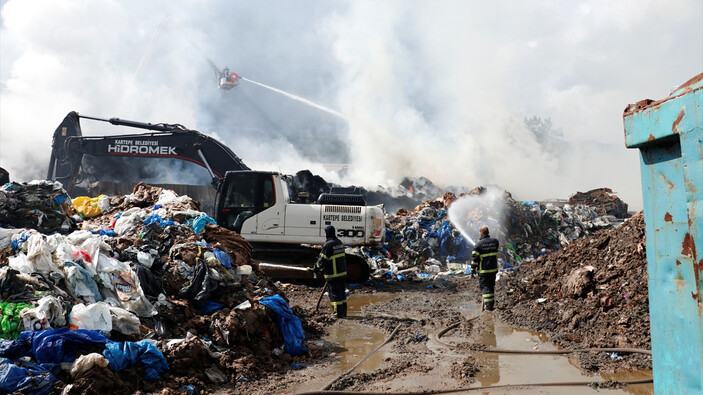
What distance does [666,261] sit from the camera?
2312mm

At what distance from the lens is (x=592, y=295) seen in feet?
24.3

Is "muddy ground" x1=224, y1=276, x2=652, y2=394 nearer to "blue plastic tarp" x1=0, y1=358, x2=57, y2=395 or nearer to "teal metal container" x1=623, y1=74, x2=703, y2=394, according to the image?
"blue plastic tarp" x1=0, y1=358, x2=57, y2=395

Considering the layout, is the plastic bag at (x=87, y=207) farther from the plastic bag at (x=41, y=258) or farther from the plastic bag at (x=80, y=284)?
the plastic bag at (x=80, y=284)

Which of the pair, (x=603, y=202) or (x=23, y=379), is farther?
(x=603, y=202)

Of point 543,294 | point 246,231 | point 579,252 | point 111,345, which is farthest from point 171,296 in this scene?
point 579,252

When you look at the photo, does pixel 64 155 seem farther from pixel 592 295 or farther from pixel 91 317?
pixel 592 295

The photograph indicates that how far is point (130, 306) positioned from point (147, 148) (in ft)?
33.1

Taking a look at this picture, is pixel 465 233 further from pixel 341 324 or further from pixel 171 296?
pixel 171 296

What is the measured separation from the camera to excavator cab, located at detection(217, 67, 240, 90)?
52656 millimetres

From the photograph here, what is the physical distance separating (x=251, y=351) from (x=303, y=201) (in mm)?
6973

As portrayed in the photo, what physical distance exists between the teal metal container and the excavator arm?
12.8 m

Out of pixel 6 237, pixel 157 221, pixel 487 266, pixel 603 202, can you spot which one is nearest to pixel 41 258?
pixel 6 237

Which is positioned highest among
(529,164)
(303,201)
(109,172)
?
(529,164)

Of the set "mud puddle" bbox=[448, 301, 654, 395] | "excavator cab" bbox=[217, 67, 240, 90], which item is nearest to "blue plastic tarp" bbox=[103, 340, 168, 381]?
"mud puddle" bbox=[448, 301, 654, 395]
